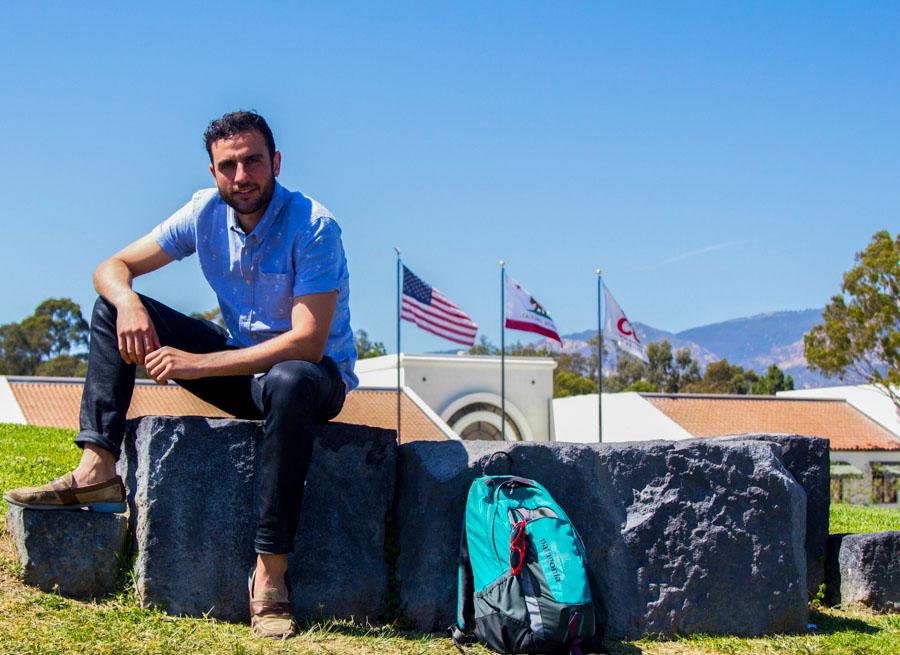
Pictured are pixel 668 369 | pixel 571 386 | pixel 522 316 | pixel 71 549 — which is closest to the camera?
pixel 71 549

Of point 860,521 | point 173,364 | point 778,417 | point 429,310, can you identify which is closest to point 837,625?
point 173,364

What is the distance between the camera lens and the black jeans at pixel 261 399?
3.01m

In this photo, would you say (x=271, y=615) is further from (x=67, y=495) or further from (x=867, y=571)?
(x=867, y=571)

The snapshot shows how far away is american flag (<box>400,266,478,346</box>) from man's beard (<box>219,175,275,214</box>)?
17.5m

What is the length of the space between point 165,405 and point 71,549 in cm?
2580

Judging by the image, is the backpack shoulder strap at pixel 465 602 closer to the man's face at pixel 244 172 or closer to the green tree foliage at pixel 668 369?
the man's face at pixel 244 172

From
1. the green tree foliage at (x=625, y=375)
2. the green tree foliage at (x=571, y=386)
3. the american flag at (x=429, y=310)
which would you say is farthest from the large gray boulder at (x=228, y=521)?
the green tree foliage at (x=625, y=375)

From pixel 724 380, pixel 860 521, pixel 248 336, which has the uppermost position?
pixel 724 380

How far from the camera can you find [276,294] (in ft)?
10.9

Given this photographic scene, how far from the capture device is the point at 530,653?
2.95 metres

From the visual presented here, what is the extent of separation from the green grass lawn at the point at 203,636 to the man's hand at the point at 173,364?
29.5 inches

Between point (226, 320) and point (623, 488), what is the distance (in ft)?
5.12

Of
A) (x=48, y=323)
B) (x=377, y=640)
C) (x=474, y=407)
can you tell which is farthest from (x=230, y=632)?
(x=48, y=323)

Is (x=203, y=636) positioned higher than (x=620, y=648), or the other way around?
(x=203, y=636)
